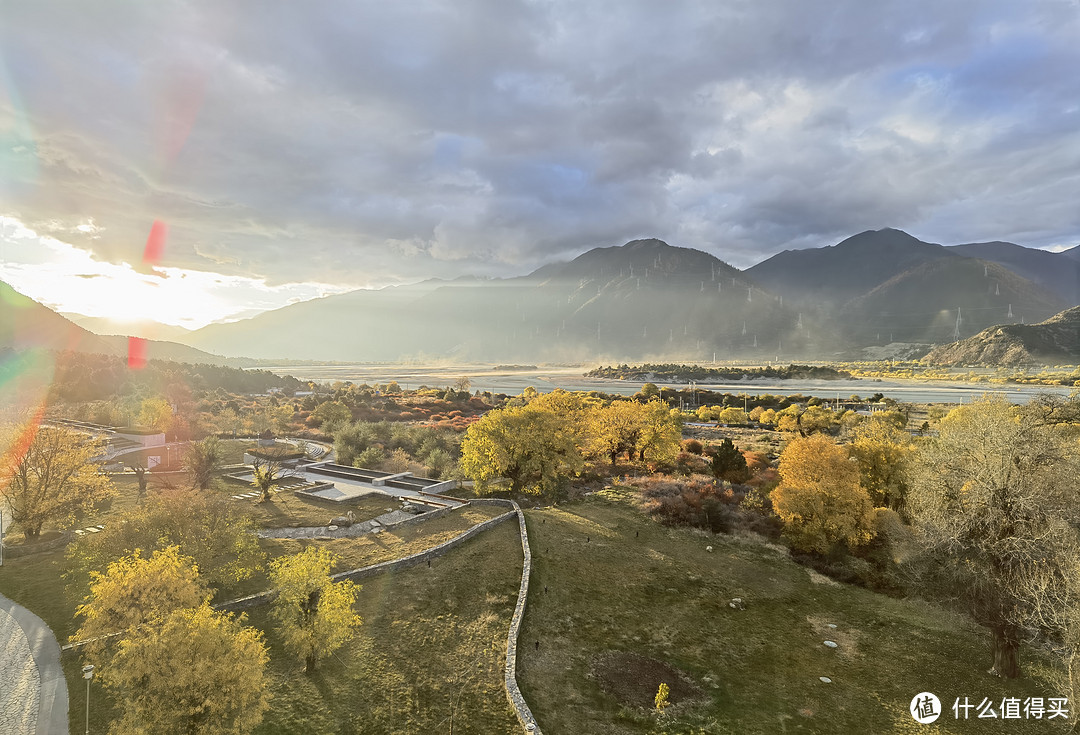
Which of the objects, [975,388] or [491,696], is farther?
[975,388]

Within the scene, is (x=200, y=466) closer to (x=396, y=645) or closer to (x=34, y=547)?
(x=34, y=547)

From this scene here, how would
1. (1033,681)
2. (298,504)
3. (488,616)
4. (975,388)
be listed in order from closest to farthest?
(1033,681)
(488,616)
(298,504)
(975,388)

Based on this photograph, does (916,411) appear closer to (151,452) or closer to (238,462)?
(238,462)

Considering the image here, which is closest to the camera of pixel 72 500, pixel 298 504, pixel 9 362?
pixel 72 500

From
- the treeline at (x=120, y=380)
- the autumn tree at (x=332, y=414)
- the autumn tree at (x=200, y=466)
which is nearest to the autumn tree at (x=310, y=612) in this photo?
the autumn tree at (x=200, y=466)

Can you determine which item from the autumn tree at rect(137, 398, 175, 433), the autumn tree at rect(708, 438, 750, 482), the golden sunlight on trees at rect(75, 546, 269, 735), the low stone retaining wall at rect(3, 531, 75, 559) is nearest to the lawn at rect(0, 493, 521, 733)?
the low stone retaining wall at rect(3, 531, 75, 559)

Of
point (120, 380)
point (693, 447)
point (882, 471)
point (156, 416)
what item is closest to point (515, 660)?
point (882, 471)

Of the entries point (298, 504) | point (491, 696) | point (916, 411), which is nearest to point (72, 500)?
point (298, 504)
